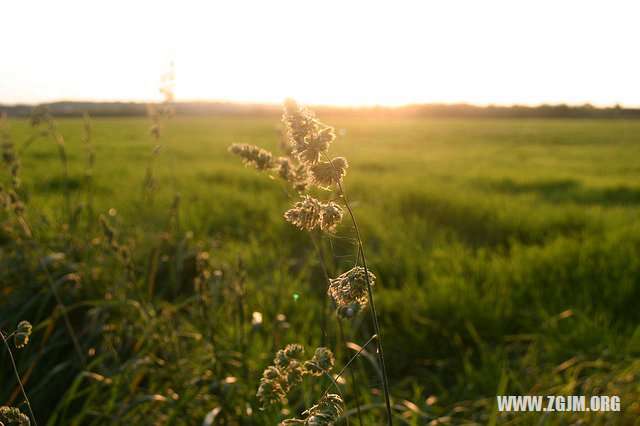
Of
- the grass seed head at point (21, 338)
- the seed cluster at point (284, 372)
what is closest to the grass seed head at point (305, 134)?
the seed cluster at point (284, 372)

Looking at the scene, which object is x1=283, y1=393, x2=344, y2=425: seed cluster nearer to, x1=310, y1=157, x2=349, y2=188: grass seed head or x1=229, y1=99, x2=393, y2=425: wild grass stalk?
x1=229, y1=99, x2=393, y2=425: wild grass stalk

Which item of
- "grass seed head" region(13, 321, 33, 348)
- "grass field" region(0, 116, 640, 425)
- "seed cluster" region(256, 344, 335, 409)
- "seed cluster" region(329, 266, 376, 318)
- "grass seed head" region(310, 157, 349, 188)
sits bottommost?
"grass field" region(0, 116, 640, 425)

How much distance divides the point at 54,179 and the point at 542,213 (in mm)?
6795

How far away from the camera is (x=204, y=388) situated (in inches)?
79.0

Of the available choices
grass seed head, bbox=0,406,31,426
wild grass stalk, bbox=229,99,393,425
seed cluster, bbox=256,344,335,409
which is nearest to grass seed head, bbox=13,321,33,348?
grass seed head, bbox=0,406,31,426

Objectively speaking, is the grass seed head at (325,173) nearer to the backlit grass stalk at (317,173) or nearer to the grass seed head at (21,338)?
the backlit grass stalk at (317,173)

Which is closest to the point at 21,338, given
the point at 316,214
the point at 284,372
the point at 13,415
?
the point at 13,415

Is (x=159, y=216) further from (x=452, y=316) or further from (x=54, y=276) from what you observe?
(x=452, y=316)

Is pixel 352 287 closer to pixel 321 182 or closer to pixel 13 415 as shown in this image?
pixel 321 182

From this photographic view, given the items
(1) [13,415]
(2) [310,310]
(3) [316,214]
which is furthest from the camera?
(2) [310,310]

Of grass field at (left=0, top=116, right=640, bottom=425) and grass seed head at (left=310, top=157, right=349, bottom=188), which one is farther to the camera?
grass field at (left=0, top=116, right=640, bottom=425)

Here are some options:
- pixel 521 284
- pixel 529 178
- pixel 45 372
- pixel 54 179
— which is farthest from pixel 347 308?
pixel 529 178

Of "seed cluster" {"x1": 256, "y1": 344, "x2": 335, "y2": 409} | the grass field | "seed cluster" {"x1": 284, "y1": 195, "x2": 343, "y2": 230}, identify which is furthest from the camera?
the grass field

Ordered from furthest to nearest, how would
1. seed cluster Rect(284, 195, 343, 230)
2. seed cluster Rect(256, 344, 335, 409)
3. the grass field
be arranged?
the grass field
seed cluster Rect(256, 344, 335, 409)
seed cluster Rect(284, 195, 343, 230)
